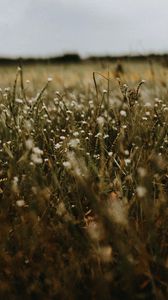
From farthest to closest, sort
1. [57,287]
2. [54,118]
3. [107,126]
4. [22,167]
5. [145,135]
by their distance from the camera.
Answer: [54,118] → [107,126] → [145,135] → [22,167] → [57,287]

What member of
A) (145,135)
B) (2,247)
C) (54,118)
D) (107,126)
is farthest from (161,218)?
Result: (54,118)

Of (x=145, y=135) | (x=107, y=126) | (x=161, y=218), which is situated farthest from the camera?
(x=107, y=126)

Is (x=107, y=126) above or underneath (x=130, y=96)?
underneath

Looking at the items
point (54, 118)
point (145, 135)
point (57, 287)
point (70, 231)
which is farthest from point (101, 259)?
point (54, 118)

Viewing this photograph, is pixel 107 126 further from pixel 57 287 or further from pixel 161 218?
pixel 57 287

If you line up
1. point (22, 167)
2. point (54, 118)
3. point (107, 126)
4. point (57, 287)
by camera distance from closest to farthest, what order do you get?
point (57, 287), point (22, 167), point (107, 126), point (54, 118)

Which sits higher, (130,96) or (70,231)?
(130,96)

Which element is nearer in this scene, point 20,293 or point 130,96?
point 20,293

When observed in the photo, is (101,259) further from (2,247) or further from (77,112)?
(77,112)

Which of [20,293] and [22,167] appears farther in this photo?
[22,167]
